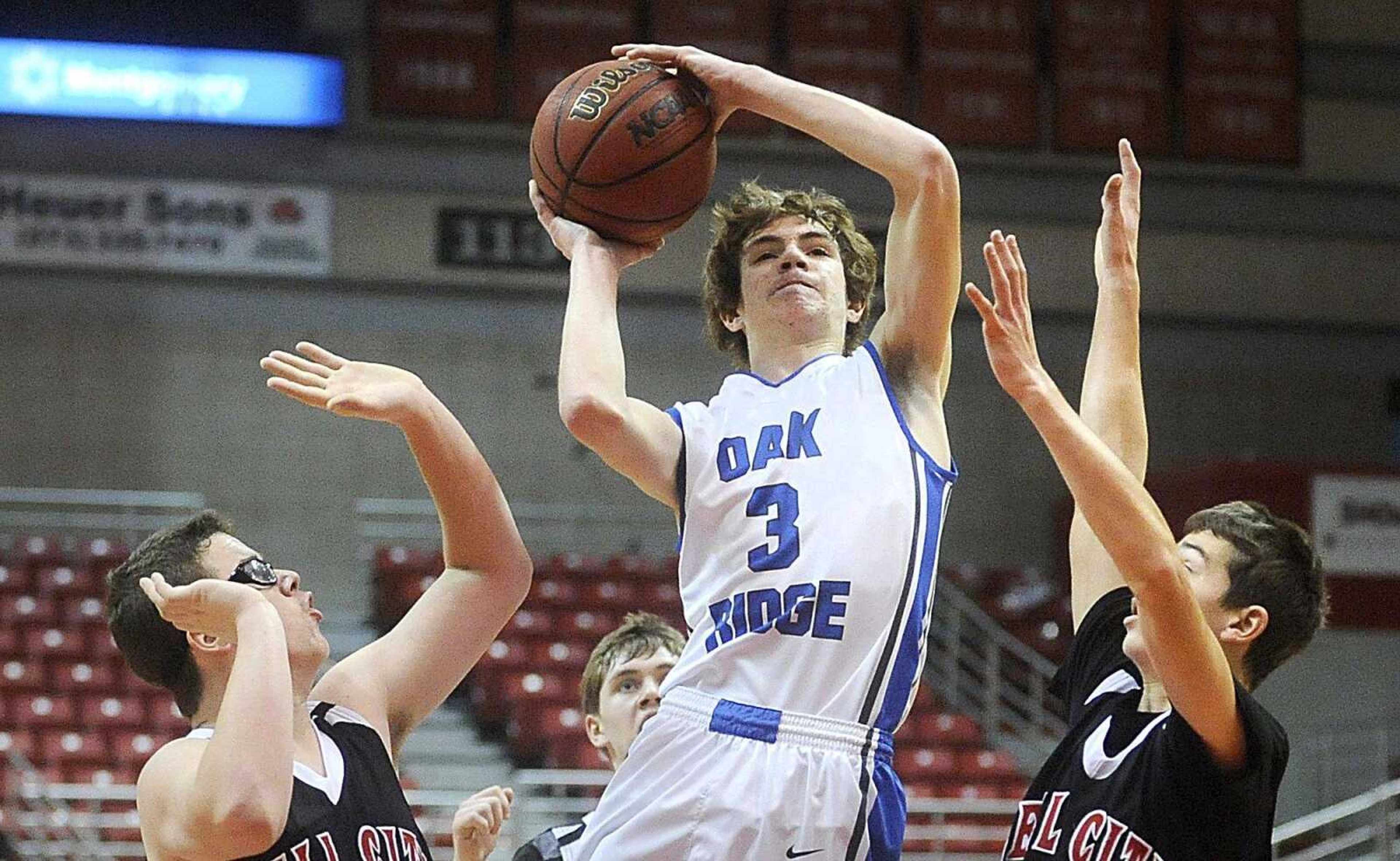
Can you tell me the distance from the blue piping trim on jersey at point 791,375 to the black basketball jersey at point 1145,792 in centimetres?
85

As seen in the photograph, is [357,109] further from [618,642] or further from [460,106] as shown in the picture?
[618,642]

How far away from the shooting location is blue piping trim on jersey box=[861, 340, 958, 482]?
3336mm

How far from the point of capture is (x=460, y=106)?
49.1 ft

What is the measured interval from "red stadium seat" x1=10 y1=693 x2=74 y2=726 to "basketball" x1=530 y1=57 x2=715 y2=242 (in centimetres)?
869

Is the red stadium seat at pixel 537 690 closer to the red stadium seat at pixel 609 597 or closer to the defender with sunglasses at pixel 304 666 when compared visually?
the red stadium seat at pixel 609 597

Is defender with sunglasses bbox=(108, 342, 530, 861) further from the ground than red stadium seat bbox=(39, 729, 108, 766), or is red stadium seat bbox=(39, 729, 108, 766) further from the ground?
defender with sunglasses bbox=(108, 342, 530, 861)

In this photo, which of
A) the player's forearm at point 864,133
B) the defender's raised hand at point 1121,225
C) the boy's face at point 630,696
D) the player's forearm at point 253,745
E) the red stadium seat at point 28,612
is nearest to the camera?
the player's forearm at point 253,745

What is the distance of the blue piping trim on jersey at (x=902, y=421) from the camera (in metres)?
3.34

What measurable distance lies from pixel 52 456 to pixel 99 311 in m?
1.16

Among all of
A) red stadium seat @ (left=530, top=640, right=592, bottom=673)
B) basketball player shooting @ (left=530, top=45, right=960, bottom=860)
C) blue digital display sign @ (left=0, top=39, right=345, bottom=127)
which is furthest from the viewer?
blue digital display sign @ (left=0, top=39, right=345, bottom=127)

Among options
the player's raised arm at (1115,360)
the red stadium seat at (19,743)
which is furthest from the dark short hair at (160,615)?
the red stadium seat at (19,743)

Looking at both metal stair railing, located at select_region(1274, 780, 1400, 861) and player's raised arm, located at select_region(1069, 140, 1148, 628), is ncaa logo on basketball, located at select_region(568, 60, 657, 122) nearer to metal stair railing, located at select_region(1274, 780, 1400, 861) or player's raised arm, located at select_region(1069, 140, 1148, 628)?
player's raised arm, located at select_region(1069, 140, 1148, 628)

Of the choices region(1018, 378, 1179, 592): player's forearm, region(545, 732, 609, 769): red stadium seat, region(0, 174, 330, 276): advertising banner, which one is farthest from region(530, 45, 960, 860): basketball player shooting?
region(0, 174, 330, 276): advertising banner

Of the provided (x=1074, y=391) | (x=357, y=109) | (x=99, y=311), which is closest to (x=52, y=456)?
(x=99, y=311)
